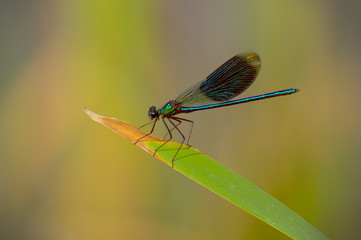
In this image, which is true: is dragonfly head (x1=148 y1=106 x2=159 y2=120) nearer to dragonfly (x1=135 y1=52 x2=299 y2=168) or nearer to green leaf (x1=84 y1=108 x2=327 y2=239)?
dragonfly (x1=135 y1=52 x2=299 y2=168)

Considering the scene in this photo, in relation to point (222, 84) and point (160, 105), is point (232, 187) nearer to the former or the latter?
point (222, 84)

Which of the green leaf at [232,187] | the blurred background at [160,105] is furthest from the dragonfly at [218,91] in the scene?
the green leaf at [232,187]

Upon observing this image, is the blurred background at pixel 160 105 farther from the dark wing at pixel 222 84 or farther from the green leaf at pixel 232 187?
the green leaf at pixel 232 187

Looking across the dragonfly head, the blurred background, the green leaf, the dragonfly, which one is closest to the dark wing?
the dragonfly

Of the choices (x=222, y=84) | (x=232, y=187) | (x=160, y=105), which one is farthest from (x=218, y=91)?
(x=232, y=187)

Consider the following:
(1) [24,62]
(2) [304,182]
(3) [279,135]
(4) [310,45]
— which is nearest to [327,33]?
(4) [310,45]

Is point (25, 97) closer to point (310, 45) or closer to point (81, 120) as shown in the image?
point (81, 120)
